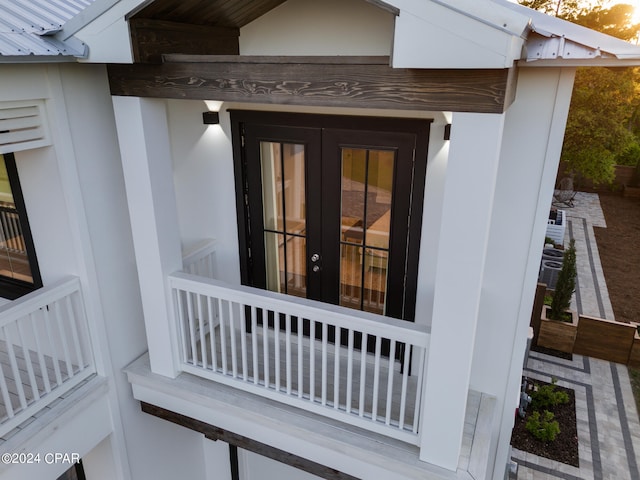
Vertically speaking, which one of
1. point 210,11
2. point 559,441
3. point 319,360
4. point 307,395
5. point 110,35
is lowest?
point 559,441

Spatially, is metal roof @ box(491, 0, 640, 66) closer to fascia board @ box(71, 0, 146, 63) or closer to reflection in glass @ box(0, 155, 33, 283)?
fascia board @ box(71, 0, 146, 63)

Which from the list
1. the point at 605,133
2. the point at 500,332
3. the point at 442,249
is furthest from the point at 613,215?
the point at 442,249

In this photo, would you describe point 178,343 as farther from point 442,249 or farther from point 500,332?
point 500,332

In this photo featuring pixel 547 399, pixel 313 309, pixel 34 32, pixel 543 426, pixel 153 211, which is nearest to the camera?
pixel 34 32

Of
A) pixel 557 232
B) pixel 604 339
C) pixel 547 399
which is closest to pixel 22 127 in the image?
pixel 547 399

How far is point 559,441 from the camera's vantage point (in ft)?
19.0

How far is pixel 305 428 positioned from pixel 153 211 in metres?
1.81

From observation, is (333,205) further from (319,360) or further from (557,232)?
(557,232)

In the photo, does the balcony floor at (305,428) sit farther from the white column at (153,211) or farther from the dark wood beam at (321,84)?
the dark wood beam at (321,84)

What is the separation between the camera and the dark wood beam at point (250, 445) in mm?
3182

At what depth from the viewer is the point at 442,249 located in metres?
2.43

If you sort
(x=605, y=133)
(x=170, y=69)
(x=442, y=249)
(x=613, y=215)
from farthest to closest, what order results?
1. (x=613, y=215)
2. (x=605, y=133)
3. (x=170, y=69)
4. (x=442, y=249)

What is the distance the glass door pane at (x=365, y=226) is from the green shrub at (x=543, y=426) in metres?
3.49

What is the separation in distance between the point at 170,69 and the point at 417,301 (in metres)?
2.40
